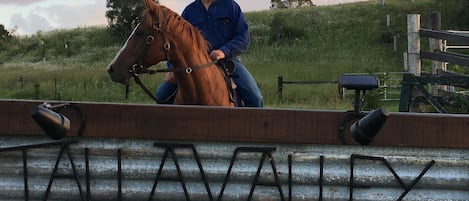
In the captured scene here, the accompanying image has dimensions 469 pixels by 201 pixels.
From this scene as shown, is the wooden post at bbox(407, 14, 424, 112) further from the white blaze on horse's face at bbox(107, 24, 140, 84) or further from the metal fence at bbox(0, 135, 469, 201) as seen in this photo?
the metal fence at bbox(0, 135, 469, 201)

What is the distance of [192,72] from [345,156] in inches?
123

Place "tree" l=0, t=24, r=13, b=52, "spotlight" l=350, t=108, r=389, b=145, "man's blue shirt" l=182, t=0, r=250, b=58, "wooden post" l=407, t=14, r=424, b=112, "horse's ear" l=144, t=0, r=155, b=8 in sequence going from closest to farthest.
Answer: "spotlight" l=350, t=108, r=389, b=145 < "horse's ear" l=144, t=0, r=155, b=8 < "man's blue shirt" l=182, t=0, r=250, b=58 < "wooden post" l=407, t=14, r=424, b=112 < "tree" l=0, t=24, r=13, b=52

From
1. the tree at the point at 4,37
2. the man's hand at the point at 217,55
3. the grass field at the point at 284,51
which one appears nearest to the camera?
the man's hand at the point at 217,55

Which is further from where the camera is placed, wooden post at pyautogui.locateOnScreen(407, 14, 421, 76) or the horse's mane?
wooden post at pyautogui.locateOnScreen(407, 14, 421, 76)

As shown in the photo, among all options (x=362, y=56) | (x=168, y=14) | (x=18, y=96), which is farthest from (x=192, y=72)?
(x=362, y=56)

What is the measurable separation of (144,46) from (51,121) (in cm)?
312

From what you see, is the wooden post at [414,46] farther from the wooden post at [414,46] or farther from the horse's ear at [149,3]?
the horse's ear at [149,3]

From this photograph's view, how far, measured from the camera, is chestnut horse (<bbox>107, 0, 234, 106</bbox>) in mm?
5789

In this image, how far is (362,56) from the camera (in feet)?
142

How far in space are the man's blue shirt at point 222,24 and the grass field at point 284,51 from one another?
1539 cm

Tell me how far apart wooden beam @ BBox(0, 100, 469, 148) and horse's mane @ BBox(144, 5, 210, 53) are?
9.45 feet

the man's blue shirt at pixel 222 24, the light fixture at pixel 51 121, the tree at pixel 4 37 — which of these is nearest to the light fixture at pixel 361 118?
the light fixture at pixel 51 121

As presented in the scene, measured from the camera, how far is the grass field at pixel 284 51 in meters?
28.0

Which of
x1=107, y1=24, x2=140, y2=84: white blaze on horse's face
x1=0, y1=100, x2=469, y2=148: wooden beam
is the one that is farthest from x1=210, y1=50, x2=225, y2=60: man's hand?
x1=0, y1=100, x2=469, y2=148: wooden beam
